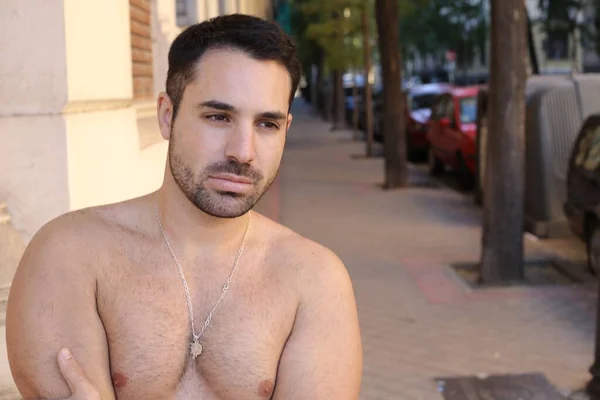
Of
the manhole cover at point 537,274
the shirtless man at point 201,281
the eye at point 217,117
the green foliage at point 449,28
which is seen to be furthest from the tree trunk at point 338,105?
the eye at point 217,117

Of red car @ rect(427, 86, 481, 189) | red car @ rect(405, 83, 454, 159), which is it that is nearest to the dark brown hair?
red car @ rect(427, 86, 481, 189)

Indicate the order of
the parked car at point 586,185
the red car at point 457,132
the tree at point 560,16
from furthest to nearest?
1. the tree at point 560,16
2. the red car at point 457,132
3. the parked car at point 586,185

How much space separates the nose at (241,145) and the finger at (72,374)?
62 cm

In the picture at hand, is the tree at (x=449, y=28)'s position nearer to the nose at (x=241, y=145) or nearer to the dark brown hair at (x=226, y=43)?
the dark brown hair at (x=226, y=43)

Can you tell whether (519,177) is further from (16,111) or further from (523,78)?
(16,111)

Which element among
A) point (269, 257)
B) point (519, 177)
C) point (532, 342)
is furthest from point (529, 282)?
point (269, 257)

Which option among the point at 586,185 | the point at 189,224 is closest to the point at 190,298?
Answer: the point at 189,224

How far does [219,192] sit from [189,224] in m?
0.19

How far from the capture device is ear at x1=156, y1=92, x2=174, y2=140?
238 centimetres

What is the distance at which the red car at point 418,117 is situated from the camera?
70.4ft

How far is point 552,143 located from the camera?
34.3 ft

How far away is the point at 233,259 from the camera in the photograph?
2445 mm

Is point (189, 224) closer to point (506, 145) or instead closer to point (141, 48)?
point (141, 48)

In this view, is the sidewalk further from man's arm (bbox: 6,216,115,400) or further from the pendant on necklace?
man's arm (bbox: 6,216,115,400)
